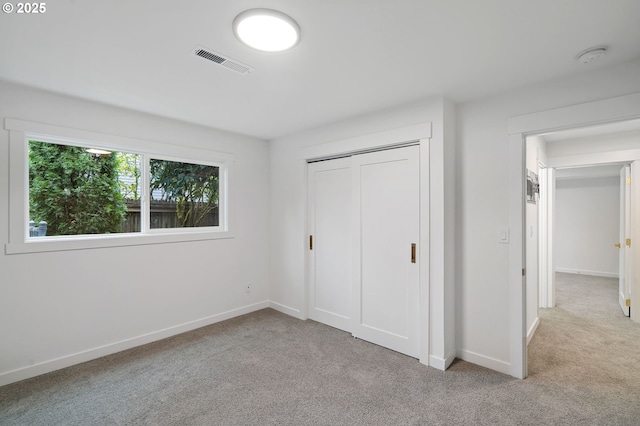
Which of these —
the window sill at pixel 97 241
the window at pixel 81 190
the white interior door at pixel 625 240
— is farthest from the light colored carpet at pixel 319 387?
the window at pixel 81 190

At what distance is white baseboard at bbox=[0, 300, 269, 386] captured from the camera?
2.52m

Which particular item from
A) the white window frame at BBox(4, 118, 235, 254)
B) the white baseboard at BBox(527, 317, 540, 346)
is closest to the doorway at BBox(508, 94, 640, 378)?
the white baseboard at BBox(527, 317, 540, 346)

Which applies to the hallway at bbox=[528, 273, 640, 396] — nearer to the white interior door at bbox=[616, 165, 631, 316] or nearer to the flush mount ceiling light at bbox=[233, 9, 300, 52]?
the white interior door at bbox=[616, 165, 631, 316]

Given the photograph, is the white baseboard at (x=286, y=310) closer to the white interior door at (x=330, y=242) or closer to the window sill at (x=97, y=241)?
the white interior door at (x=330, y=242)

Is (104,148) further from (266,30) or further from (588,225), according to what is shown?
(588,225)

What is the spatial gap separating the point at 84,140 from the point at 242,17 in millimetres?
2257

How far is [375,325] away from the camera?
10.6 feet

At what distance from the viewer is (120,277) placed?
308 centimetres

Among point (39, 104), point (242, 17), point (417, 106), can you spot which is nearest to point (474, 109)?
point (417, 106)

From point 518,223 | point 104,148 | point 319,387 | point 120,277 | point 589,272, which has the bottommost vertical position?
point 319,387

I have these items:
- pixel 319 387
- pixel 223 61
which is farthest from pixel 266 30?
pixel 319 387

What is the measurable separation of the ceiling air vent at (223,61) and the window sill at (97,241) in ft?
6.93

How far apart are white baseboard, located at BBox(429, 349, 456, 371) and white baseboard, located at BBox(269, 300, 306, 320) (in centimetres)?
175

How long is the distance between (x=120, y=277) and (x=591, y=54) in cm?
437
